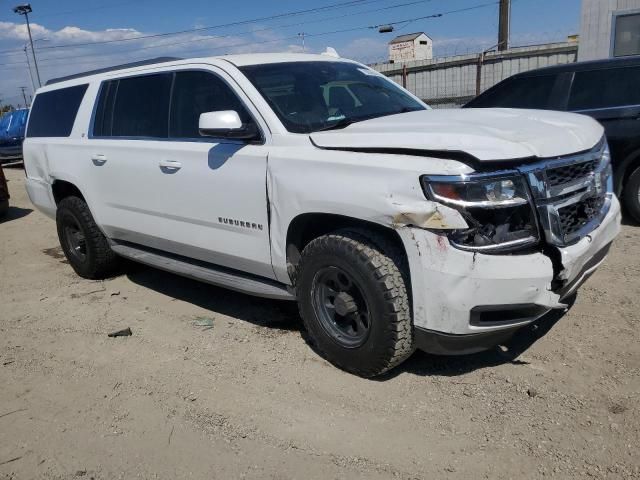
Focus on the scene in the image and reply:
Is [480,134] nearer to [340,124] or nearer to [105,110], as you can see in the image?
[340,124]

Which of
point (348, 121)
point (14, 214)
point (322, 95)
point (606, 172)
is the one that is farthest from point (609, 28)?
point (14, 214)

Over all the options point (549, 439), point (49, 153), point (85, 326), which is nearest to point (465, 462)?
point (549, 439)

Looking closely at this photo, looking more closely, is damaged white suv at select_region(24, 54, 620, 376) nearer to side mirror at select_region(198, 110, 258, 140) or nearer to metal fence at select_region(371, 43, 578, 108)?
side mirror at select_region(198, 110, 258, 140)

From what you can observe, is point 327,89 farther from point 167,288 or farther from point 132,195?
point 167,288

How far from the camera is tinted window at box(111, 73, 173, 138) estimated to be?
4371 mm

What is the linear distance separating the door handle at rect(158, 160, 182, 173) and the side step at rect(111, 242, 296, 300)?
0.74 meters

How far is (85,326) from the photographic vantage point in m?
4.57

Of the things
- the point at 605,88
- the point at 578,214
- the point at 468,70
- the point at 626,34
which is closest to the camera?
the point at 578,214

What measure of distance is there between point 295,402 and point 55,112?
13.8 feet

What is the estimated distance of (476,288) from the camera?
2705mm

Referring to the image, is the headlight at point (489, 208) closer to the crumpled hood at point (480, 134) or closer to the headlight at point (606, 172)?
the crumpled hood at point (480, 134)

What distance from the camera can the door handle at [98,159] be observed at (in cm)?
485

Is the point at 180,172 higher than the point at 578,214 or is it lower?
higher

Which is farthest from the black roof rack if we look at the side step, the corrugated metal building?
the corrugated metal building
